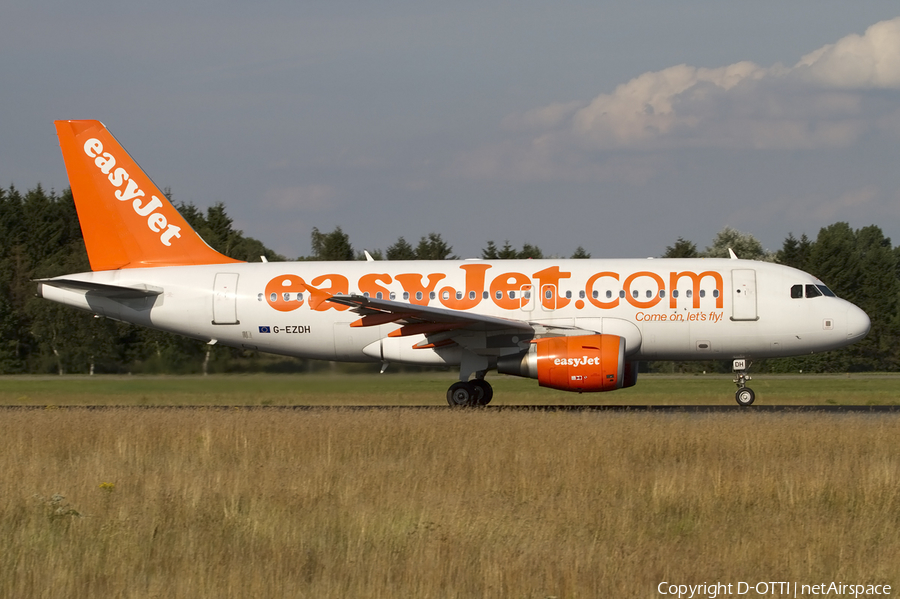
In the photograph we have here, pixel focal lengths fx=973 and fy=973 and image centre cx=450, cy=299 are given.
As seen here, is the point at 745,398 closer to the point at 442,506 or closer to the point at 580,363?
the point at 580,363

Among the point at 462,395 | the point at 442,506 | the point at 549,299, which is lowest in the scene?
the point at 442,506

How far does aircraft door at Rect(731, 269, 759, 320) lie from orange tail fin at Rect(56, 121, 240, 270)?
12287 mm

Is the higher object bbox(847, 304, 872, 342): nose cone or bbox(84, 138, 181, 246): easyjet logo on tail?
bbox(84, 138, 181, 246): easyjet logo on tail

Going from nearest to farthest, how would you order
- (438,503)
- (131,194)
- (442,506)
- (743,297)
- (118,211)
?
(442,506) → (438,503) → (743,297) → (118,211) → (131,194)

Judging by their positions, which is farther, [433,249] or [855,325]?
[433,249]

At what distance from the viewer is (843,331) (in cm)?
2188

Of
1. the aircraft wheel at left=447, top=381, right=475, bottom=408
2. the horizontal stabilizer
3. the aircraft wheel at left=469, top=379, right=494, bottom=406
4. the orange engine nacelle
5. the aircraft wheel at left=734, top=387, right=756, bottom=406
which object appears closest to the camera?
the orange engine nacelle

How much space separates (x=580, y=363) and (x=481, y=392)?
3.00m

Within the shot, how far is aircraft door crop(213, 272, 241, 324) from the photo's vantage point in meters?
23.2

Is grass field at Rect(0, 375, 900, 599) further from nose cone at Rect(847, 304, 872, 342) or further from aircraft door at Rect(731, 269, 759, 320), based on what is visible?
nose cone at Rect(847, 304, 872, 342)

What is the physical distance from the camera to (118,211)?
79.7 ft

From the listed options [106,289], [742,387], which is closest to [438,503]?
[742,387]

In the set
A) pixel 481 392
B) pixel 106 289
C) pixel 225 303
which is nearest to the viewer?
pixel 481 392

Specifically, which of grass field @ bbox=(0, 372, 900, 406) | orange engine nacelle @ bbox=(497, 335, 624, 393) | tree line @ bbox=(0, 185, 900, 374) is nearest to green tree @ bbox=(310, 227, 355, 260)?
tree line @ bbox=(0, 185, 900, 374)
